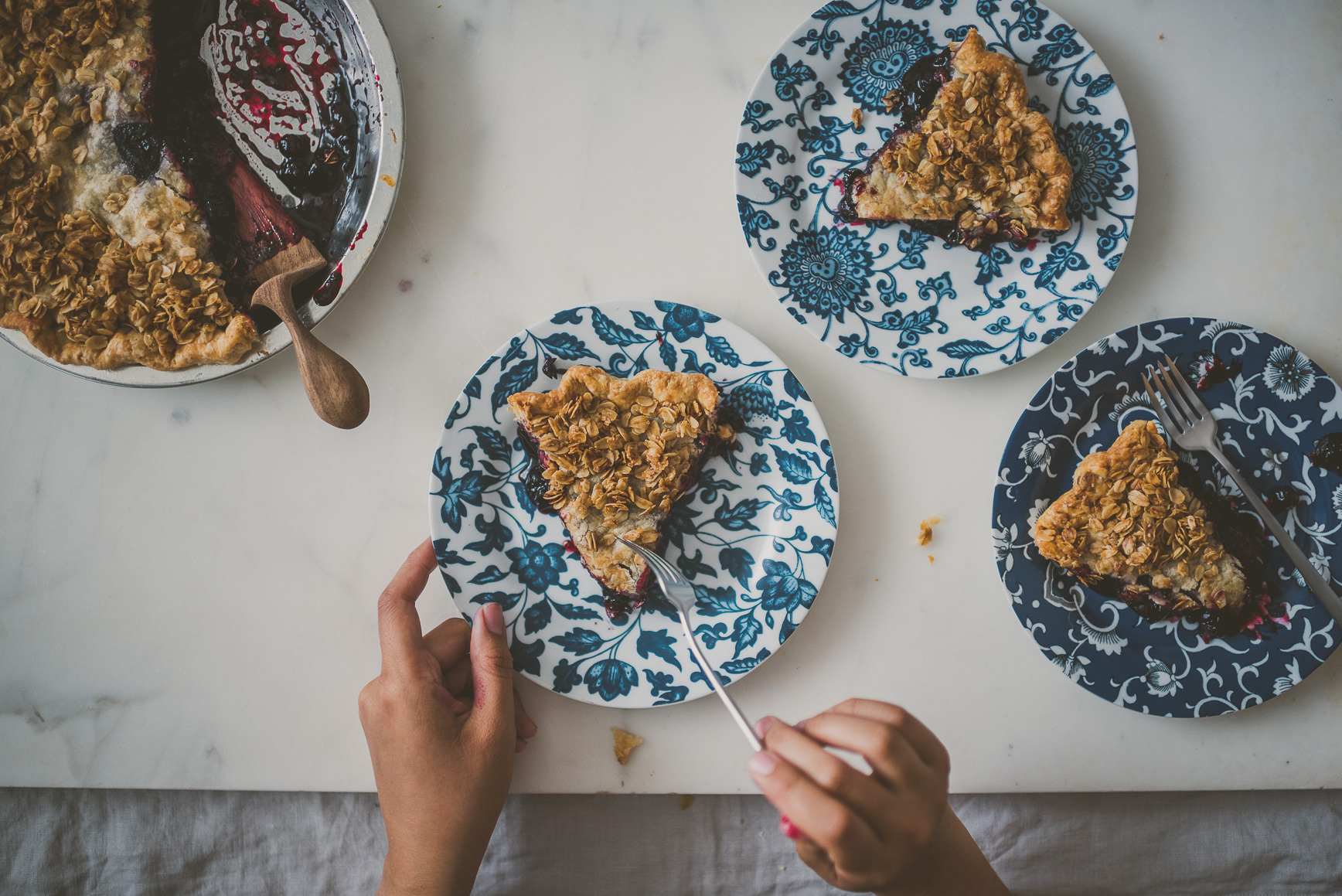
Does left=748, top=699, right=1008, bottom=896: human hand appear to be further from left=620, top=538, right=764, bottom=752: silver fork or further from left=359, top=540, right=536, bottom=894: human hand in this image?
left=359, top=540, right=536, bottom=894: human hand

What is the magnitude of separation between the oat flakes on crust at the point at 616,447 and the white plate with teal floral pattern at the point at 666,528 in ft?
0.28

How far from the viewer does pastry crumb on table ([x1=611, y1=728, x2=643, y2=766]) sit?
1990 mm

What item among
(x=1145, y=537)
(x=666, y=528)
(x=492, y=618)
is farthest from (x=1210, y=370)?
(x=492, y=618)

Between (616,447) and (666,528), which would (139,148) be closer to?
(616,447)

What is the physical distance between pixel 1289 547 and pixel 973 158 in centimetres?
128

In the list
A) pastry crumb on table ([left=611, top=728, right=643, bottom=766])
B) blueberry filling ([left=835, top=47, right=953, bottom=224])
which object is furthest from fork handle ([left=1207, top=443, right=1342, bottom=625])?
pastry crumb on table ([left=611, top=728, right=643, bottom=766])

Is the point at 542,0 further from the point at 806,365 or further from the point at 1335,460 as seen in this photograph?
the point at 1335,460

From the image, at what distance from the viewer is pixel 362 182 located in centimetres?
193

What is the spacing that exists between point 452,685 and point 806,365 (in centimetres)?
126

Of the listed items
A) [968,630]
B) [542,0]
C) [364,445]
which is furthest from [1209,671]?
[542,0]

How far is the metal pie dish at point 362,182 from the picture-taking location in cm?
184

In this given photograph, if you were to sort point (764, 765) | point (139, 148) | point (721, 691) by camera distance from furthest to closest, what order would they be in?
point (139, 148) → point (721, 691) → point (764, 765)

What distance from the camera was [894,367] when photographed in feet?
6.34

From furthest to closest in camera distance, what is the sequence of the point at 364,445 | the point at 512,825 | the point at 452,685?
the point at 512,825, the point at 364,445, the point at 452,685
